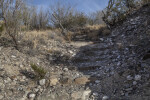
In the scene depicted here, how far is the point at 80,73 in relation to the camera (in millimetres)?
4359

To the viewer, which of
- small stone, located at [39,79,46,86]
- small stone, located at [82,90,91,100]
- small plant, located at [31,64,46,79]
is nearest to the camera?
small stone, located at [82,90,91,100]

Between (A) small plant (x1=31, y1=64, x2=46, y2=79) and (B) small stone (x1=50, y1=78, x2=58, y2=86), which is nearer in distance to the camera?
(B) small stone (x1=50, y1=78, x2=58, y2=86)

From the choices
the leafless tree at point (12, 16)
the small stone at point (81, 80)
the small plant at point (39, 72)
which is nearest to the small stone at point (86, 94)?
the small stone at point (81, 80)

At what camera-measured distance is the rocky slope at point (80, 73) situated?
3246 mm

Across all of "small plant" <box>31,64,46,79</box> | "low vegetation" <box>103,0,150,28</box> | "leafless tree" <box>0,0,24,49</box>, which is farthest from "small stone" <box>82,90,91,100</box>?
"low vegetation" <box>103,0,150,28</box>

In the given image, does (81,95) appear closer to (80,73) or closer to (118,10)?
(80,73)

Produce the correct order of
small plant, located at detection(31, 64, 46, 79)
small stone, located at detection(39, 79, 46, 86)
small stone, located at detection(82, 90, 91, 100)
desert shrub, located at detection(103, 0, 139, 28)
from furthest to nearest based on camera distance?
desert shrub, located at detection(103, 0, 139, 28) < small plant, located at detection(31, 64, 46, 79) < small stone, located at detection(39, 79, 46, 86) < small stone, located at detection(82, 90, 91, 100)

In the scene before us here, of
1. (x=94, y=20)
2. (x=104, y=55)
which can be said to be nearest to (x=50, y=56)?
(x=104, y=55)

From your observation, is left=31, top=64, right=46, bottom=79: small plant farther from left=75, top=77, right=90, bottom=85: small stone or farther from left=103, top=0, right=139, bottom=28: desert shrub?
left=103, top=0, right=139, bottom=28: desert shrub

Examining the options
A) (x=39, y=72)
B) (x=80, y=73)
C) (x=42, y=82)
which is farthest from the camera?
(x=80, y=73)

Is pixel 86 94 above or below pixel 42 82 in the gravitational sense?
below

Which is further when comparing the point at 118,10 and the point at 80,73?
the point at 118,10

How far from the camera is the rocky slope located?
10.6 feet

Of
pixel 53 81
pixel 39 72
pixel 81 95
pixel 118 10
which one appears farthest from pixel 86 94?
pixel 118 10
